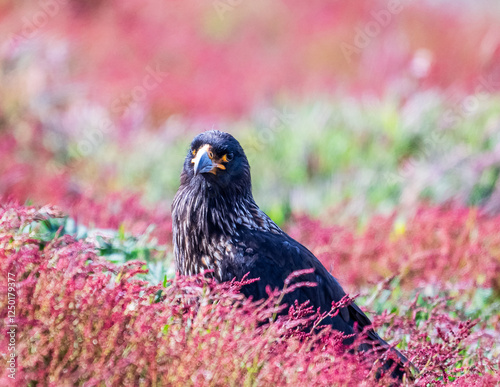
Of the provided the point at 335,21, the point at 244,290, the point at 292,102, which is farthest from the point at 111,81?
the point at 244,290

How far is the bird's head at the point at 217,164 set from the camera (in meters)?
4.02

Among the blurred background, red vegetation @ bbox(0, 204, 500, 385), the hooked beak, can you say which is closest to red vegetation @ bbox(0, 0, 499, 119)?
the blurred background

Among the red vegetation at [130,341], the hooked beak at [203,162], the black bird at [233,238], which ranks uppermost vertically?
the hooked beak at [203,162]

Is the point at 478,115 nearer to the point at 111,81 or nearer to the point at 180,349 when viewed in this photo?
the point at 111,81

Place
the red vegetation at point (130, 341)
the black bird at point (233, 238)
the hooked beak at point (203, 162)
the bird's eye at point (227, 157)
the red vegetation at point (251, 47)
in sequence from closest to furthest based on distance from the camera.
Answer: the red vegetation at point (130, 341), the black bird at point (233, 238), the hooked beak at point (203, 162), the bird's eye at point (227, 157), the red vegetation at point (251, 47)

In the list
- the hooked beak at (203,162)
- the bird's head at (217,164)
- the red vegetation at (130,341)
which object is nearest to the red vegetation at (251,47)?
the bird's head at (217,164)

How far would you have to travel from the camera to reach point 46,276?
2.93m

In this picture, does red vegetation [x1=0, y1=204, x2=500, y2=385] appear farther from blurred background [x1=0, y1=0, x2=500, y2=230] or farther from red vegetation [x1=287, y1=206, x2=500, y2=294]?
blurred background [x1=0, y1=0, x2=500, y2=230]

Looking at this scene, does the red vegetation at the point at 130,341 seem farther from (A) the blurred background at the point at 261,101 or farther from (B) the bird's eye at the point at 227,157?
(A) the blurred background at the point at 261,101

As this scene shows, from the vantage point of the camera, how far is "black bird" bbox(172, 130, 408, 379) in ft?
12.5

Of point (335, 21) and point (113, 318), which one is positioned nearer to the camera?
point (113, 318)

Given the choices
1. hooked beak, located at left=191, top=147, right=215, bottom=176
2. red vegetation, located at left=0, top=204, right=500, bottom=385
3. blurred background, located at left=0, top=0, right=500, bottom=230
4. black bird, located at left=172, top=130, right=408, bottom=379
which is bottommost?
red vegetation, located at left=0, top=204, right=500, bottom=385

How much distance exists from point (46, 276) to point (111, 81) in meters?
11.2

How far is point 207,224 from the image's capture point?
402 centimetres
